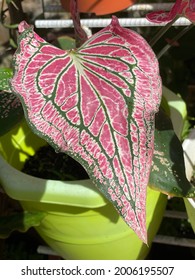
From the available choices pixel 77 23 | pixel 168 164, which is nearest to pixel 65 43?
pixel 77 23

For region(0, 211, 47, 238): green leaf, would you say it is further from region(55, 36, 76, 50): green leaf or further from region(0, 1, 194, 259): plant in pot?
region(55, 36, 76, 50): green leaf

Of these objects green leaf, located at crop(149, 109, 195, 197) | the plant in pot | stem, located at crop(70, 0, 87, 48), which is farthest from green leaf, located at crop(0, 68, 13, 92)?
green leaf, located at crop(149, 109, 195, 197)

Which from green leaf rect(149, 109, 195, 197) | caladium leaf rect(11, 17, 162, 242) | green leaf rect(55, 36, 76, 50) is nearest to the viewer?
caladium leaf rect(11, 17, 162, 242)

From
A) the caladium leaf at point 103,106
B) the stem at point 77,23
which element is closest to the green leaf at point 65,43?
the stem at point 77,23

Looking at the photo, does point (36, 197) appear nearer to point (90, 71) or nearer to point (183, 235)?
point (90, 71)

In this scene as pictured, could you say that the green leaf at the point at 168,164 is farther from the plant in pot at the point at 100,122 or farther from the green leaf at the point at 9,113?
the green leaf at the point at 9,113

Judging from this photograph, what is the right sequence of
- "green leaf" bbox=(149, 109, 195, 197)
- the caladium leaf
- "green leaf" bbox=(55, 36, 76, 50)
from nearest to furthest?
the caladium leaf, "green leaf" bbox=(149, 109, 195, 197), "green leaf" bbox=(55, 36, 76, 50)

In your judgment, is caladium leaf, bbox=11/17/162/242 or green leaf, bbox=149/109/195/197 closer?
caladium leaf, bbox=11/17/162/242

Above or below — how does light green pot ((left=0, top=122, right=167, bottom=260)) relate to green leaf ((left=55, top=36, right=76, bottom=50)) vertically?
below
